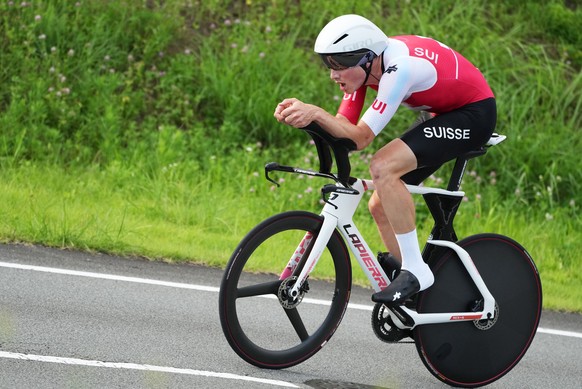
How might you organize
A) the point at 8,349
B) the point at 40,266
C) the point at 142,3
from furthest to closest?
the point at 142,3 → the point at 40,266 → the point at 8,349

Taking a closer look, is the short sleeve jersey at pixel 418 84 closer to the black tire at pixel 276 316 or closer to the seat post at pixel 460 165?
the seat post at pixel 460 165

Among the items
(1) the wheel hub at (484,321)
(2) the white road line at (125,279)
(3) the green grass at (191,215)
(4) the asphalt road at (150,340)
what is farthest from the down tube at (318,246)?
(3) the green grass at (191,215)

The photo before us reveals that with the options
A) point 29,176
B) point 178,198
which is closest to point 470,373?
point 178,198

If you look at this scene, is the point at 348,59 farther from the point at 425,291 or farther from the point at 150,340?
the point at 150,340

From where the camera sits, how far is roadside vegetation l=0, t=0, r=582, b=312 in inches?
369

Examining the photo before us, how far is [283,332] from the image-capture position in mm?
6445

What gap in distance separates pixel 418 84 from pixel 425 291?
1.19 metres

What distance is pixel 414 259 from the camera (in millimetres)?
5645

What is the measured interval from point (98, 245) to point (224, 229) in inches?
57.2

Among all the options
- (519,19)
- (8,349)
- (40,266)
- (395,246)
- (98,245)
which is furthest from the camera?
(519,19)

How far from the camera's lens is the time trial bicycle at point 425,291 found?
5449 mm

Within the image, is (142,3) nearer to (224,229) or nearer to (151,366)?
(224,229)

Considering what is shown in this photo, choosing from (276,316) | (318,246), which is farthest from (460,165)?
(276,316)

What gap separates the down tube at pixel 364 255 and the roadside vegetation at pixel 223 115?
2.71m
